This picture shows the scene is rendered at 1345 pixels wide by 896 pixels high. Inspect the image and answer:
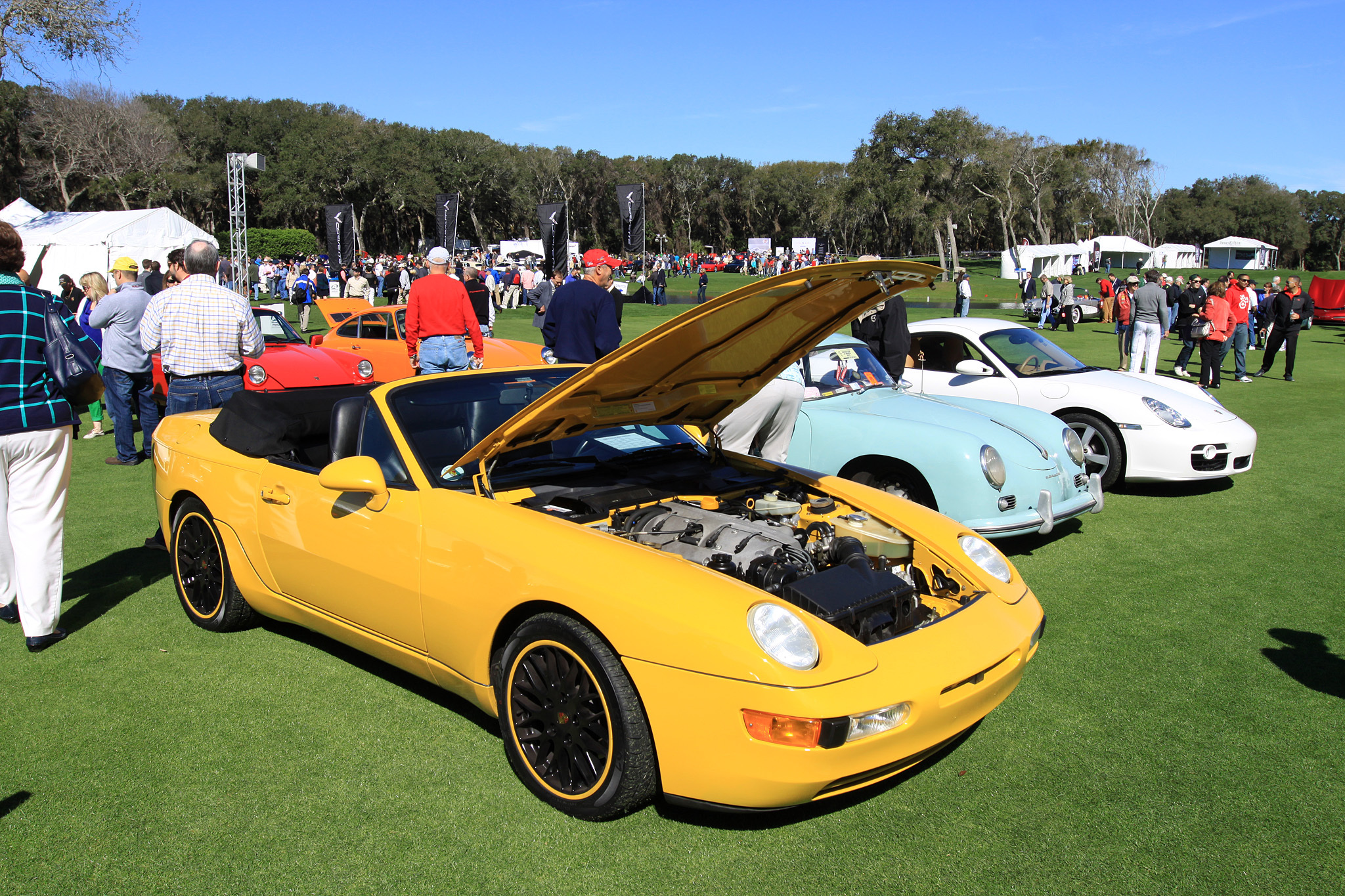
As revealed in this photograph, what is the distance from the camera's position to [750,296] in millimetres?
2867

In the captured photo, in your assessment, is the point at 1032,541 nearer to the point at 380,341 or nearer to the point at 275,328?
the point at 380,341

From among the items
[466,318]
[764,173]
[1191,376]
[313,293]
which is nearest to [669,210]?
[764,173]

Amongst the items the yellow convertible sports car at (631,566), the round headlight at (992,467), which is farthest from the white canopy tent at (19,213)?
the round headlight at (992,467)

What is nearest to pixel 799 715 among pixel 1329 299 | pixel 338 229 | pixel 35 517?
pixel 35 517

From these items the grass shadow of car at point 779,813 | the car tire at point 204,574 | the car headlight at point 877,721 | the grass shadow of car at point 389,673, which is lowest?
the grass shadow of car at point 389,673

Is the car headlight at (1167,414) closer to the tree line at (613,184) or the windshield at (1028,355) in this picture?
the windshield at (1028,355)

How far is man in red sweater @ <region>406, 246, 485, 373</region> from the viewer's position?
7.51 meters

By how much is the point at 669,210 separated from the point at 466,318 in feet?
336

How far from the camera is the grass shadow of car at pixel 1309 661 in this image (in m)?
3.80

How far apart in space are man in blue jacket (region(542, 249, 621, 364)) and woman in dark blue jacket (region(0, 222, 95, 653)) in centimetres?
359

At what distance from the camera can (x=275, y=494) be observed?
148 inches

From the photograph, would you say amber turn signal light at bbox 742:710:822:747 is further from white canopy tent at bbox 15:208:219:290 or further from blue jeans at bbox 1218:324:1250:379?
white canopy tent at bbox 15:208:219:290

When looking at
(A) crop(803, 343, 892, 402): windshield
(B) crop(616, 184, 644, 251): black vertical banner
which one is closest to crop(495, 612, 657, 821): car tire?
(A) crop(803, 343, 892, 402): windshield

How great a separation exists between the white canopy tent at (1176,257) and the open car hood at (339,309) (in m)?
A: 66.8
